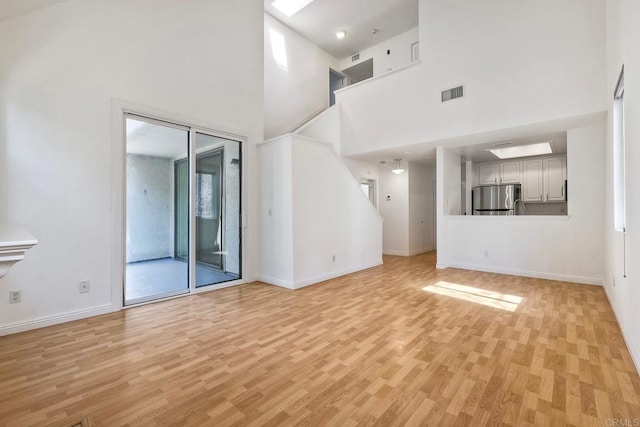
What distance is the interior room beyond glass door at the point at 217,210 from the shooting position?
14.6 feet

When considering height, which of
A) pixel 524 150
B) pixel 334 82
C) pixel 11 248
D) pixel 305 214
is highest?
pixel 334 82

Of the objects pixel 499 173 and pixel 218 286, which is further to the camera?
pixel 499 173

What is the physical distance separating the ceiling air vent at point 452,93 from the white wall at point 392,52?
3.37 meters

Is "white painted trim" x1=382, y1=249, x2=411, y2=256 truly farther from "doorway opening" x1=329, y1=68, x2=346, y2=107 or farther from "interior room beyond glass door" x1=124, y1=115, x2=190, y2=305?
"interior room beyond glass door" x1=124, y1=115, x2=190, y2=305

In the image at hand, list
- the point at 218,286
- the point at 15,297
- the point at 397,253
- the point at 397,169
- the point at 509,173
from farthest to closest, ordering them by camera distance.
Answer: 1. the point at 397,253
2. the point at 509,173
3. the point at 397,169
4. the point at 218,286
5. the point at 15,297

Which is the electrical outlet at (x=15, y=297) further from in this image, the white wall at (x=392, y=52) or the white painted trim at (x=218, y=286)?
the white wall at (x=392, y=52)

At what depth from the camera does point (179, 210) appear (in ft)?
14.1

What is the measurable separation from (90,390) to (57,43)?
3487 mm

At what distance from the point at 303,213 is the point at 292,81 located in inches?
189

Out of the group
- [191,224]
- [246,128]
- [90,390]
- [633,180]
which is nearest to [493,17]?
[633,180]

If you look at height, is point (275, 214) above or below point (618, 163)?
below

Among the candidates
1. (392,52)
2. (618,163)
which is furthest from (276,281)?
(392,52)

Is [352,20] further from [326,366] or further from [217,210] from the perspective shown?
[326,366]

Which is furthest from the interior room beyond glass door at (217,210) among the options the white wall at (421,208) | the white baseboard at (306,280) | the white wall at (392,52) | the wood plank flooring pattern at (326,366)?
the white wall at (392,52)
